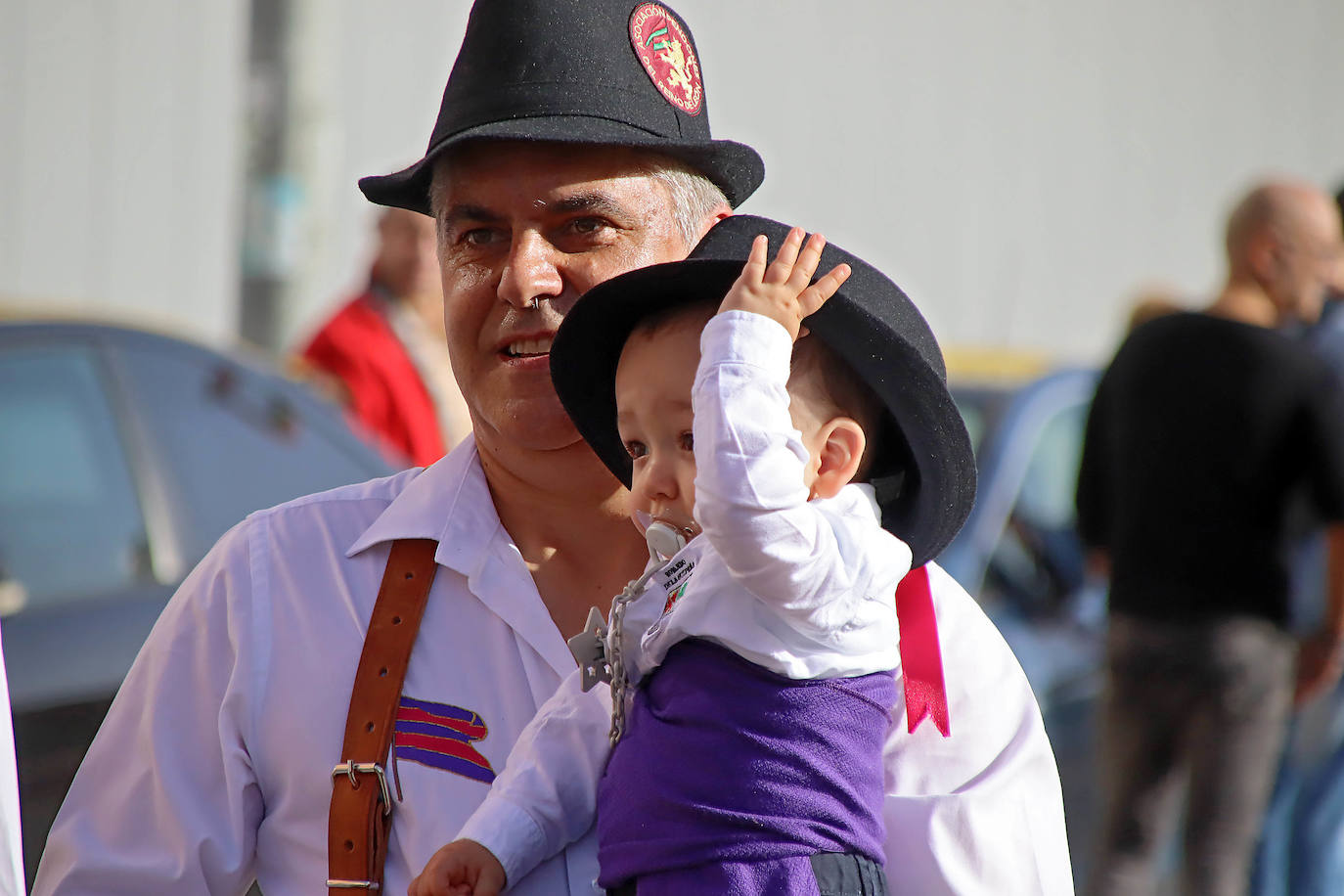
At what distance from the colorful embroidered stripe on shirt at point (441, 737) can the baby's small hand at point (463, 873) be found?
15cm

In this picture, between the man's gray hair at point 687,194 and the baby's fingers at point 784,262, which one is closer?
the baby's fingers at point 784,262

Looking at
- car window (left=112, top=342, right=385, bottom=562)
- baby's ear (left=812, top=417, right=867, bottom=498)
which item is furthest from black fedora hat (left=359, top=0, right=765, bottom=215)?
car window (left=112, top=342, right=385, bottom=562)

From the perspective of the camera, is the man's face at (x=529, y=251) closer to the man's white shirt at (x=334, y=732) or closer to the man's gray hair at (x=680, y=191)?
the man's gray hair at (x=680, y=191)

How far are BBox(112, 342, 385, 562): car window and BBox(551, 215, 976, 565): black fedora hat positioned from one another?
1.95m

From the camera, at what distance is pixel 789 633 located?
5.49ft

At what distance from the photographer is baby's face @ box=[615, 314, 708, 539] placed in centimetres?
177

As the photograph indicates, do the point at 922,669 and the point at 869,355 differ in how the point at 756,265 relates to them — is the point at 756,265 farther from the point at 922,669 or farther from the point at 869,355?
the point at 922,669

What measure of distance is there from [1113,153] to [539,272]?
12.0 metres

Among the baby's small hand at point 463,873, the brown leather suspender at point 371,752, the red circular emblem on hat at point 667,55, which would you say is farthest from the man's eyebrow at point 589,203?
the baby's small hand at point 463,873

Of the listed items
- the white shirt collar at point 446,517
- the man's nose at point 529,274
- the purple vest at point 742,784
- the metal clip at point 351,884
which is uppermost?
the man's nose at point 529,274

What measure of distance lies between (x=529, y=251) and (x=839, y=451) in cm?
50

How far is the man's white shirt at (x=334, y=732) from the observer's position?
5.89ft

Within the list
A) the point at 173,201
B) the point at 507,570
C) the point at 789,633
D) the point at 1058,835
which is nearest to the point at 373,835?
the point at 507,570

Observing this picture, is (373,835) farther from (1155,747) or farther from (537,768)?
(1155,747)
